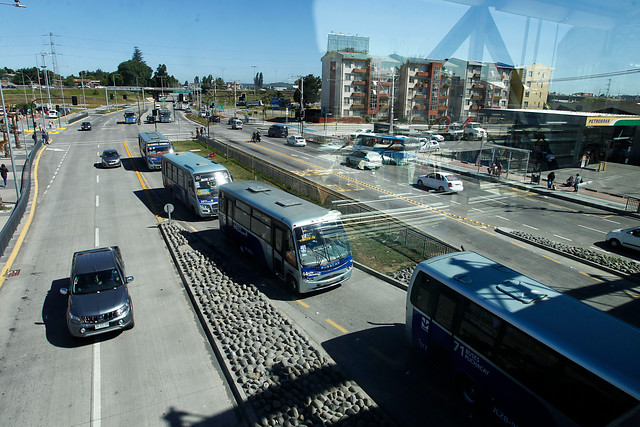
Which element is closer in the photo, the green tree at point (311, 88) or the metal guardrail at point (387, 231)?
the metal guardrail at point (387, 231)

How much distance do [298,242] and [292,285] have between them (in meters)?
1.39

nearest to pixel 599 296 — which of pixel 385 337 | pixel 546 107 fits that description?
pixel 385 337

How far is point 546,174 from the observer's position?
1133 inches

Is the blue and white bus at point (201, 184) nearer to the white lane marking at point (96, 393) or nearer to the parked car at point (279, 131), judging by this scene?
the white lane marking at point (96, 393)

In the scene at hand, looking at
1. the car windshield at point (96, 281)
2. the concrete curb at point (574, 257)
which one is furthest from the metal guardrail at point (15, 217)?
the concrete curb at point (574, 257)

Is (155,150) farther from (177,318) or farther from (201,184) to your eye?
(177,318)

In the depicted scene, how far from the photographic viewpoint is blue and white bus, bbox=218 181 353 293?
37.0ft

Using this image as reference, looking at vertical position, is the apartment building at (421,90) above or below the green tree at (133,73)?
below

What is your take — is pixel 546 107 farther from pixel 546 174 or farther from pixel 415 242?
pixel 415 242

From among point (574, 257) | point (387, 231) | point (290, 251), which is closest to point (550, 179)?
point (574, 257)

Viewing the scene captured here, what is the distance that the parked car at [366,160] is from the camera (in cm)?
2892

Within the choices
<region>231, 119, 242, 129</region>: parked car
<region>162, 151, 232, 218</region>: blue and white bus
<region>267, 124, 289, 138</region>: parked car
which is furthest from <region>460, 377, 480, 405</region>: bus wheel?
<region>231, 119, 242, 129</region>: parked car

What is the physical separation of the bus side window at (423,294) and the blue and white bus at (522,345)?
0.02 metres

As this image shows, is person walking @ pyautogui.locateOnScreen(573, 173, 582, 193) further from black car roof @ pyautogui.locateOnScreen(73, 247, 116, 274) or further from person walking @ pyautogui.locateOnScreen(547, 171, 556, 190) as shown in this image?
black car roof @ pyautogui.locateOnScreen(73, 247, 116, 274)
